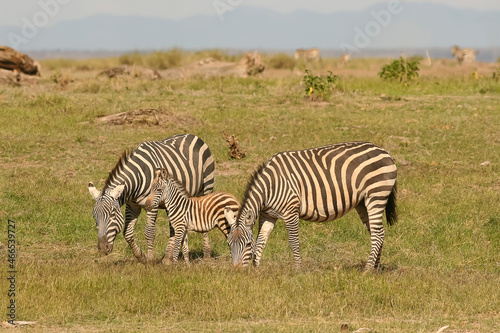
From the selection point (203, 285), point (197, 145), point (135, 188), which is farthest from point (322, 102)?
point (203, 285)

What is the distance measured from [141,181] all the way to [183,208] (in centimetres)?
Answer: 73

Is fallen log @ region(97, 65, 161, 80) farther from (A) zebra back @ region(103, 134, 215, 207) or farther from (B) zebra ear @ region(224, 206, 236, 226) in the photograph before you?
(B) zebra ear @ region(224, 206, 236, 226)

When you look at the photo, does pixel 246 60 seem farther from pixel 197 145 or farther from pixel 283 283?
Result: pixel 283 283

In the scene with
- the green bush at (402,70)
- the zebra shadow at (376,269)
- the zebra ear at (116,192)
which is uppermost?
the green bush at (402,70)

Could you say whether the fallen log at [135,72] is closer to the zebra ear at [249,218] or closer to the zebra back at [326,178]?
the zebra back at [326,178]

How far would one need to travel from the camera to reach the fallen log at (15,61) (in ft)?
95.6

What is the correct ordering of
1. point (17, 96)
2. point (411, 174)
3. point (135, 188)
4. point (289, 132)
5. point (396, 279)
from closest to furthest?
1. point (396, 279)
2. point (135, 188)
3. point (411, 174)
4. point (289, 132)
5. point (17, 96)

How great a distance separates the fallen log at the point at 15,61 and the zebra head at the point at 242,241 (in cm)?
2222

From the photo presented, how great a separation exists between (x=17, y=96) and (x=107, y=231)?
14.6 meters

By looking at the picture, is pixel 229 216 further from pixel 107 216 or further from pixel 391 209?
pixel 391 209

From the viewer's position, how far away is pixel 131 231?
1076 cm

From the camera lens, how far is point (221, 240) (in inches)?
488

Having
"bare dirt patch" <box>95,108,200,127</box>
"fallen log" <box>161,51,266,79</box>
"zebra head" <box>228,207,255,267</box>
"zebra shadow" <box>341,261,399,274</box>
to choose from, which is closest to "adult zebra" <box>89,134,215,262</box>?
"zebra head" <box>228,207,255,267</box>

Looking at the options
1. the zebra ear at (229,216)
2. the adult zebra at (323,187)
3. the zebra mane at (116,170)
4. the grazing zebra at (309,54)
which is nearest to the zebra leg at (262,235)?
the adult zebra at (323,187)
